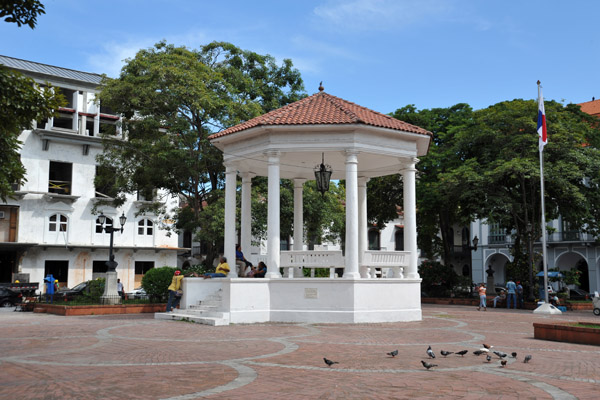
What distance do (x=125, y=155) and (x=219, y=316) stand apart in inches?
471

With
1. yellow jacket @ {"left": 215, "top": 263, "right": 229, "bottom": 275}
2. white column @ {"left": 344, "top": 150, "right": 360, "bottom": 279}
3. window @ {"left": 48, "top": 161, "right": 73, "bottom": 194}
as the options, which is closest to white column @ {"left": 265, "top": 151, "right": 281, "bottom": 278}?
yellow jacket @ {"left": 215, "top": 263, "right": 229, "bottom": 275}

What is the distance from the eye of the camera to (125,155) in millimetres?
26922

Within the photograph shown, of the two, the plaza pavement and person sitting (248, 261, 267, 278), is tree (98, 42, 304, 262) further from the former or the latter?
the plaza pavement

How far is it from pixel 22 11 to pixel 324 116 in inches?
467

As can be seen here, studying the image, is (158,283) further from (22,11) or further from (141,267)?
(141,267)

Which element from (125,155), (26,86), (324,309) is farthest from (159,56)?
(26,86)

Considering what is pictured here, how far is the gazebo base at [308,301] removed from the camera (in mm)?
18250

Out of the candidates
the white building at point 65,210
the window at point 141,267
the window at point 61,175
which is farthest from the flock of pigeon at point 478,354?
the window at point 141,267

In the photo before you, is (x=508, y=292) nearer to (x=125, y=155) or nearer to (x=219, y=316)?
(x=219, y=316)

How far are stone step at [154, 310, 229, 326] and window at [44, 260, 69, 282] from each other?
85.7 ft

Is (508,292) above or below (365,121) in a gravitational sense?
below

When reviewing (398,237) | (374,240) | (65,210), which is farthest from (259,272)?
(398,237)

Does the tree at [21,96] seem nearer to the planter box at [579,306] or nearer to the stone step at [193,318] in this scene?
the stone step at [193,318]

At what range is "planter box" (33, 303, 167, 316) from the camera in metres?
23.0
